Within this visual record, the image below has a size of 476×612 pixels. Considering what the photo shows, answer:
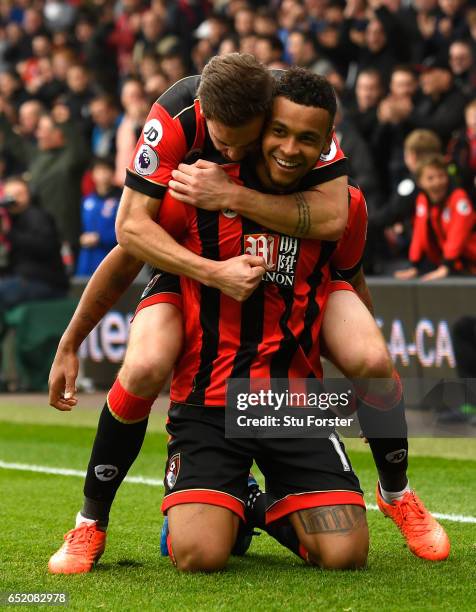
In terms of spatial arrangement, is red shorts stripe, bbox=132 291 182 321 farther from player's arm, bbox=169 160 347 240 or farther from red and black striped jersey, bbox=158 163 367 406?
player's arm, bbox=169 160 347 240

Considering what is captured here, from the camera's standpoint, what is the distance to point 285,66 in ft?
41.6

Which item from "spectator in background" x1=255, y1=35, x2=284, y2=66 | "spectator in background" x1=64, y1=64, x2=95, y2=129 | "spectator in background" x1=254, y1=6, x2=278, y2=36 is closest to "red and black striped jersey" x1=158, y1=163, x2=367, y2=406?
"spectator in background" x1=255, y1=35, x2=284, y2=66

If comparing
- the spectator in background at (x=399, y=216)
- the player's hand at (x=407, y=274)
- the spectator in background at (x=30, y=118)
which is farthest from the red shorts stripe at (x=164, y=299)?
the spectator in background at (x=30, y=118)

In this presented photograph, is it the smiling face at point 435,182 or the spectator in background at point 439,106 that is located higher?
the spectator in background at point 439,106

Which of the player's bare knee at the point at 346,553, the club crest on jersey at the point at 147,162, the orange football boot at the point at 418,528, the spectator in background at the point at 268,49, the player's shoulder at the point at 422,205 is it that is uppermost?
the club crest on jersey at the point at 147,162

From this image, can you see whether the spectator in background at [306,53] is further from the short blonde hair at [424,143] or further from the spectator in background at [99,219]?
the short blonde hair at [424,143]

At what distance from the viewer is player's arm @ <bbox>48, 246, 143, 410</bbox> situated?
4680mm

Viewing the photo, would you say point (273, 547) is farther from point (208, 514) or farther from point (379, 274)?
point (379, 274)

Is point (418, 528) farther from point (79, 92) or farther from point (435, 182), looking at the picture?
point (79, 92)

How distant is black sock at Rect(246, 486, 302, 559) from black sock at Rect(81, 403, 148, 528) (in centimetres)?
52

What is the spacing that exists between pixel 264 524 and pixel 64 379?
0.92 m

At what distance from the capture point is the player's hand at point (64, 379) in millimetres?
4699

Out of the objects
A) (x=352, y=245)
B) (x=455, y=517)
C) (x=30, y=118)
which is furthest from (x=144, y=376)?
(x=30, y=118)

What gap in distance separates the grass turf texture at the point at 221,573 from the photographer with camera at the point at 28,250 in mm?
4963
